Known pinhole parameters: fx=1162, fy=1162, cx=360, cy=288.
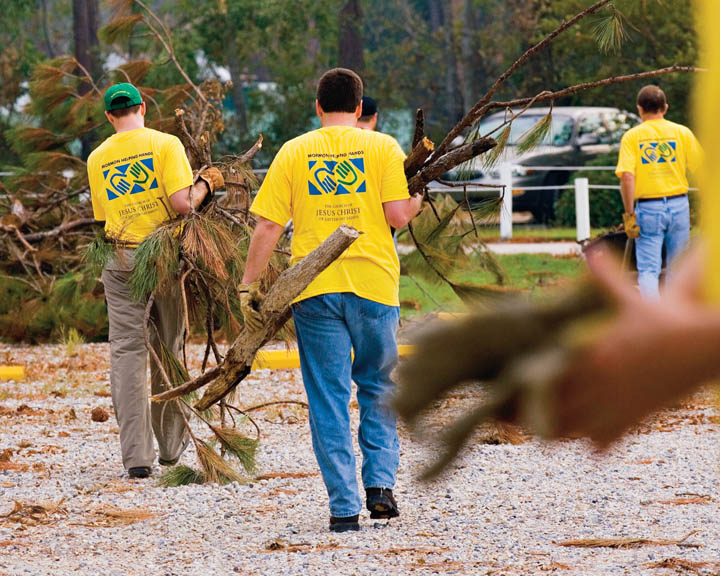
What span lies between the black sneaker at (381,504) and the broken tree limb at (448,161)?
3.69ft

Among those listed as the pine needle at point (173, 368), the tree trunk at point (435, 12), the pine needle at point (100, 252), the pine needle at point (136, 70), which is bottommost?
the pine needle at point (173, 368)

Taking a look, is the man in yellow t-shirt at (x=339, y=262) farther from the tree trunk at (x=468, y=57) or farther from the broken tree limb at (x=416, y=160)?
the tree trunk at (x=468, y=57)

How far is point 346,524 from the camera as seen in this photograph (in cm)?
423

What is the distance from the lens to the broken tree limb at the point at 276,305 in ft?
12.1

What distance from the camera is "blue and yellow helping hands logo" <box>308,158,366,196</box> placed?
4211 millimetres

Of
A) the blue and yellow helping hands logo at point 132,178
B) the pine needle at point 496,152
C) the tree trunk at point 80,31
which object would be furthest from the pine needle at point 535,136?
the tree trunk at point 80,31

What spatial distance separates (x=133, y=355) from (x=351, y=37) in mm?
19198

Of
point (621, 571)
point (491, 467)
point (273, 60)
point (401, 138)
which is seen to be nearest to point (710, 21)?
point (621, 571)

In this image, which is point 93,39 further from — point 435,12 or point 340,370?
point 340,370

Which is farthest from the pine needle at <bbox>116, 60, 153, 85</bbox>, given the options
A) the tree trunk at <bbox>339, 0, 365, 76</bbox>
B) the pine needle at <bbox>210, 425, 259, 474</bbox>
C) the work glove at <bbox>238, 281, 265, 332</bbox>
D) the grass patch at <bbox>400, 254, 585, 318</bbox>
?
the tree trunk at <bbox>339, 0, 365, 76</bbox>

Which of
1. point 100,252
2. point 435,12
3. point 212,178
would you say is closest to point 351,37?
point 435,12

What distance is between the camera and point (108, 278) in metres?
5.37

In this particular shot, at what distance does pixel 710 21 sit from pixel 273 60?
23.5 metres

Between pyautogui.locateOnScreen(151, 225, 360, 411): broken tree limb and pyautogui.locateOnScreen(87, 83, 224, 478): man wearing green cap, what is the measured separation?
1145 mm
